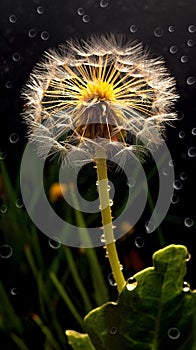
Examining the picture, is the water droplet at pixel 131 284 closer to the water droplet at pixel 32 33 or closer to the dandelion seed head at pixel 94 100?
the dandelion seed head at pixel 94 100

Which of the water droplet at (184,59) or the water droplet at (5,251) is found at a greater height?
the water droplet at (184,59)

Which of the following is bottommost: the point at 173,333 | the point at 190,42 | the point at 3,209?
the point at 173,333

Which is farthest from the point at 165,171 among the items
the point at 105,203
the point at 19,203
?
the point at 105,203

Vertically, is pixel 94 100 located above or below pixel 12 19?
below

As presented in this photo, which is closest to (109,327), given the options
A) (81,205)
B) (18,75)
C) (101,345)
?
(101,345)

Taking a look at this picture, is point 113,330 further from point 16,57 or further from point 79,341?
point 16,57

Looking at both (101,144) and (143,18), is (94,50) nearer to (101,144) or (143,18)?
(101,144)

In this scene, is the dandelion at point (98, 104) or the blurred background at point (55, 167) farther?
the blurred background at point (55, 167)

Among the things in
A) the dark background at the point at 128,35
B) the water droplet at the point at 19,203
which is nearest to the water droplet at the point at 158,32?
the dark background at the point at 128,35
